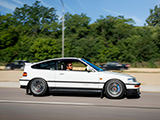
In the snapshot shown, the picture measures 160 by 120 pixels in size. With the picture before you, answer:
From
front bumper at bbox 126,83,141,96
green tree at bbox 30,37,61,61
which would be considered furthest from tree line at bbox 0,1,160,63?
front bumper at bbox 126,83,141,96

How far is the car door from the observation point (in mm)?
7047

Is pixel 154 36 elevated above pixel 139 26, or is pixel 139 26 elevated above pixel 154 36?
pixel 139 26

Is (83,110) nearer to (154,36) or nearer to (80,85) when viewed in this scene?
(80,85)

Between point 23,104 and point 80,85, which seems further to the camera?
point 80,85

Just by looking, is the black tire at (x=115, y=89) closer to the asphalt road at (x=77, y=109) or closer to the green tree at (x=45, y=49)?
the asphalt road at (x=77, y=109)

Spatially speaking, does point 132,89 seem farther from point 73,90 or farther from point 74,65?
point 74,65

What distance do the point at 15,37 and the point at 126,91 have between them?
162ft

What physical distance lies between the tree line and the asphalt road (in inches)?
1525

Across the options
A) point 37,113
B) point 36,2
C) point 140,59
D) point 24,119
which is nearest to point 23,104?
point 37,113

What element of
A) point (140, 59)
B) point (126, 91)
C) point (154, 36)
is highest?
point (154, 36)

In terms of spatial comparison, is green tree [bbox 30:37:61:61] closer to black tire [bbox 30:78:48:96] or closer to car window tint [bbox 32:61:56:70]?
car window tint [bbox 32:61:56:70]

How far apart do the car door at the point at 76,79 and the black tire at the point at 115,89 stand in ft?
1.43

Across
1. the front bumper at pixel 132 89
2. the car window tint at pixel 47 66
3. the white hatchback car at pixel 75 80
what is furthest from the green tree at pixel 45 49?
the front bumper at pixel 132 89

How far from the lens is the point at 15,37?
52.1 m
